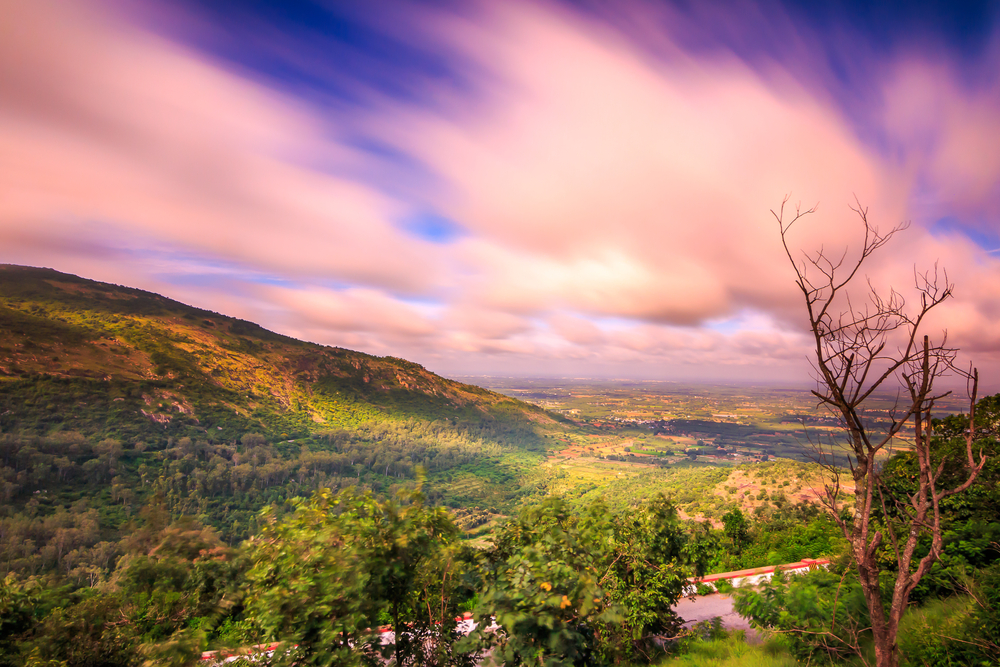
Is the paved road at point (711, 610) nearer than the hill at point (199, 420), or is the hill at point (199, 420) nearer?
the paved road at point (711, 610)

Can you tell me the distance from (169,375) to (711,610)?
152 m

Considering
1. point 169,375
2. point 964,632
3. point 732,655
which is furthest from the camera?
point 169,375

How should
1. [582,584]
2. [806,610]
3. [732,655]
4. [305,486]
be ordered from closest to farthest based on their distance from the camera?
1. [582,584]
2. [806,610]
3. [732,655]
4. [305,486]

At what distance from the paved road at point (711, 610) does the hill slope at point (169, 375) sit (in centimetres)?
12033

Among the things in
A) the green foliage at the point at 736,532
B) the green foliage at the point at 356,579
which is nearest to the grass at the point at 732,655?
the green foliage at the point at 356,579

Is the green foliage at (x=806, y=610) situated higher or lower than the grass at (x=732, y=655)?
higher

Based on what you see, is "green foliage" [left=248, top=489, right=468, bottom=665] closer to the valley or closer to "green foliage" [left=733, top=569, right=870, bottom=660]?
the valley

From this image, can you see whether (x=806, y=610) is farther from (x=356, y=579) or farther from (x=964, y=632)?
(x=356, y=579)

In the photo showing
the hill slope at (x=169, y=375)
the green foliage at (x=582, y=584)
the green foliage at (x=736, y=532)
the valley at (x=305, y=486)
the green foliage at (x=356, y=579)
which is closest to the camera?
the green foliage at (x=356, y=579)

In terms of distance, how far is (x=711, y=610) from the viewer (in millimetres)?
10570

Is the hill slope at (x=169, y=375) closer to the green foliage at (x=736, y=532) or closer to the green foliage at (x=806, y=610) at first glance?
the green foliage at (x=736, y=532)

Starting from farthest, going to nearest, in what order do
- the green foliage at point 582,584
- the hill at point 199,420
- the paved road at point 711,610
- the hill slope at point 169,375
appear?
the hill slope at point 169,375 < the hill at point 199,420 < the paved road at point 711,610 < the green foliage at point 582,584

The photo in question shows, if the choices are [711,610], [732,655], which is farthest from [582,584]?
[711,610]

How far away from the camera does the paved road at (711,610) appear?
9432 millimetres
